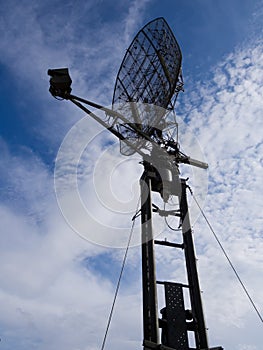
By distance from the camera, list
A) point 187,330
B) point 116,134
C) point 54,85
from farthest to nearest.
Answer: point 116,134 < point 54,85 < point 187,330

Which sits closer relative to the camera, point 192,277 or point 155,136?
point 192,277

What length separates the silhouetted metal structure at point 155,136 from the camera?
9.44 m

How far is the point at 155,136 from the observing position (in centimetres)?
1372

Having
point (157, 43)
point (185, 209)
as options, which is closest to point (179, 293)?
point (185, 209)

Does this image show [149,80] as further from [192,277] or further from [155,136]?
[192,277]

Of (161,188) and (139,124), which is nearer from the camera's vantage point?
(161,188)

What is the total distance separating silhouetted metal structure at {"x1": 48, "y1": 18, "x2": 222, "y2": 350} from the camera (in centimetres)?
944

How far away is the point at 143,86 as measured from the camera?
14102mm

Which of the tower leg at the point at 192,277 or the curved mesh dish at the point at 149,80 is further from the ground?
the curved mesh dish at the point at 149,80

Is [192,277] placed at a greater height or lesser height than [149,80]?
lesser

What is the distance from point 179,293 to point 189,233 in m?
2.40

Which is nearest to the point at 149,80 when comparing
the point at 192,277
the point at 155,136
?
the point at 155,136

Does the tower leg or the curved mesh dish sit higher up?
the curved mesh dish

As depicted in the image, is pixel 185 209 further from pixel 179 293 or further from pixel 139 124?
pixel 139 124
